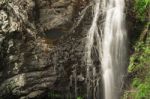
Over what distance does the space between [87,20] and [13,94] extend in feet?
8.81

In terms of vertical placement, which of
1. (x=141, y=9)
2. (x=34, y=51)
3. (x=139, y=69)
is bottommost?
(x=139, y=69)

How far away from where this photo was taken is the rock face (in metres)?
10.3

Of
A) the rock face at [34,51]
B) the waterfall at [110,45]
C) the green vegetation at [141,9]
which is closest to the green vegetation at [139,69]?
the waterfall at [110,45]

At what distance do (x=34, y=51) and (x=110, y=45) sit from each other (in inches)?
76.3

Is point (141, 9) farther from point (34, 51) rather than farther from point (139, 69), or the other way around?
point (34, 51)

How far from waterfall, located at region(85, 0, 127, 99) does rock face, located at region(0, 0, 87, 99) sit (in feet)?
0.93

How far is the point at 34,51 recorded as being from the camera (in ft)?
34.3

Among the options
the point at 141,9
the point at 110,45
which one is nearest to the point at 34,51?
the point at 110,45

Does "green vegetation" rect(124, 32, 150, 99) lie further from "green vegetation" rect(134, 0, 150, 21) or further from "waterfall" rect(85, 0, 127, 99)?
"green vegetation" rect(134, 0, 150, 21)

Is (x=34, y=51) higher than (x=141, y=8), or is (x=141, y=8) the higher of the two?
(x=141, y=8)

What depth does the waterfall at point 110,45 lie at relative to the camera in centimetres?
1028

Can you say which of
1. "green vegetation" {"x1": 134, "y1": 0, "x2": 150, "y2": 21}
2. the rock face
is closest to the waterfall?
the rock face

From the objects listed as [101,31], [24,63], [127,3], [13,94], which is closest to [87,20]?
[101,31]

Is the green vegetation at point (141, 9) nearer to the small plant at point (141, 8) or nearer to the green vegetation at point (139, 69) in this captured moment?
the small plant at point (141, 8)
